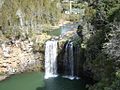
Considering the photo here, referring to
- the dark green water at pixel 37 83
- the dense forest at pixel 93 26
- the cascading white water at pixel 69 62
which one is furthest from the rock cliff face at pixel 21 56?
the cascading white water at pixel 69 62

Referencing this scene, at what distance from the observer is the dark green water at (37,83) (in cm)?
2295

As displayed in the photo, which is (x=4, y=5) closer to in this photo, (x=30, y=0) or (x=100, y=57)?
(x=30, y=0)

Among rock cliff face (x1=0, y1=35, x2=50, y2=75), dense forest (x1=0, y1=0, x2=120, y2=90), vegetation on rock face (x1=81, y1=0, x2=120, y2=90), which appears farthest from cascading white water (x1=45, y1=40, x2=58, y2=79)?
vegetation on rock face (x1=81, y1=0, x2=120, y2=90)

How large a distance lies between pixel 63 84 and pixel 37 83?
89.3 inches

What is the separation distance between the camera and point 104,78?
14.2m

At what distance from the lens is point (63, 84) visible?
76.7 ft

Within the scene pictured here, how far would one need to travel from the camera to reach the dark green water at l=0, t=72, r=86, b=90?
2295 cm

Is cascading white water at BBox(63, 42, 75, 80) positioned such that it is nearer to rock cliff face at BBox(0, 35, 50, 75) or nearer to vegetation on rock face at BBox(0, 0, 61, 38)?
rock cliff face at BBox(0, 35, 50, 75)

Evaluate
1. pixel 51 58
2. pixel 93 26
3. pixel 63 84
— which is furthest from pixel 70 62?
pixel 93 26

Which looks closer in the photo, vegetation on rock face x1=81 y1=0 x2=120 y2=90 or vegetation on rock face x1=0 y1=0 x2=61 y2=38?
vegetation on rock face x1=81 y1=0 x2=120 y2=90

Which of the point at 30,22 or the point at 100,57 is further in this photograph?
the point at 30,22

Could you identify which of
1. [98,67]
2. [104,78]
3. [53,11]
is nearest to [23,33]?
[53,11]

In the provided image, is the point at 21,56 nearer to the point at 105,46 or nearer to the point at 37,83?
the point at 37,83

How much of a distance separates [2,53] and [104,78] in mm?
14205
